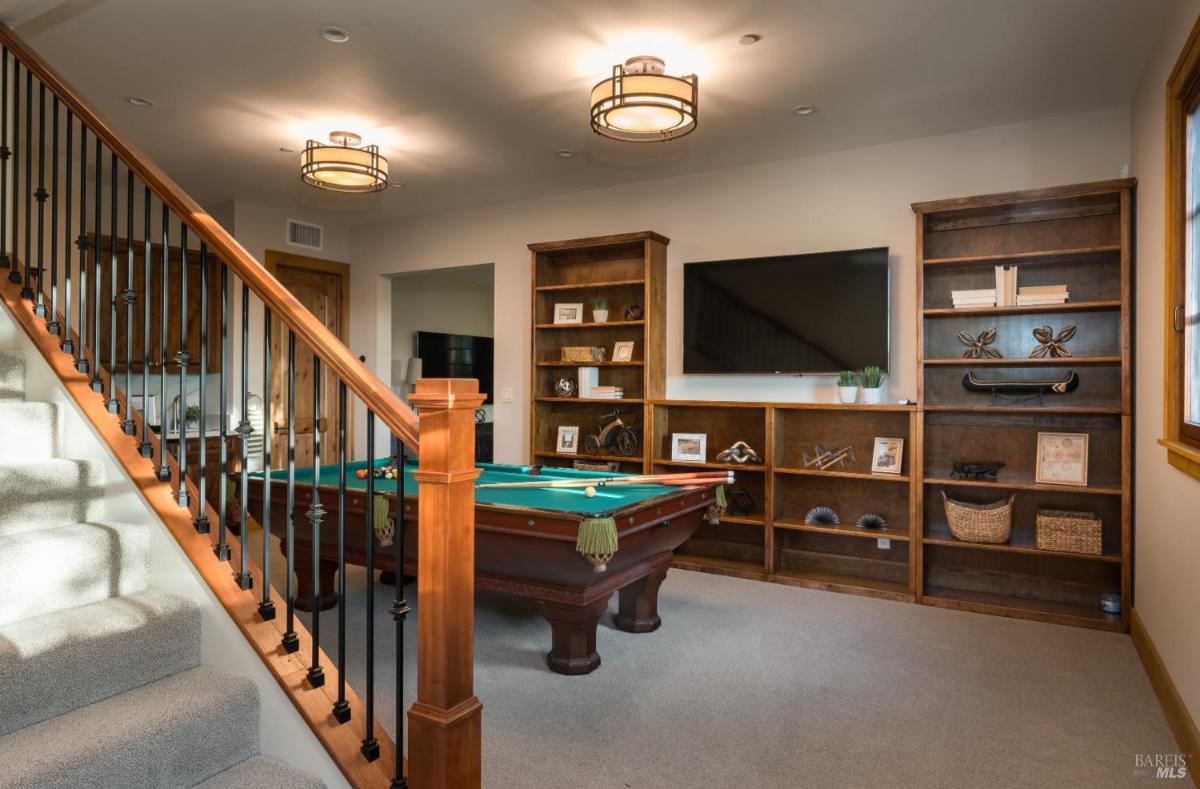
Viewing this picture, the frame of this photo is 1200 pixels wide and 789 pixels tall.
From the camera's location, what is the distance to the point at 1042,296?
4164 millimetres

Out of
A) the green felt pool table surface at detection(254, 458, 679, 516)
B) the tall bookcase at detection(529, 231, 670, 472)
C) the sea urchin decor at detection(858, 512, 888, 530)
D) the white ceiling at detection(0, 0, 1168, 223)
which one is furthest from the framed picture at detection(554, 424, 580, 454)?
the sea urchin decor at detection(858, 512, 888, 530)

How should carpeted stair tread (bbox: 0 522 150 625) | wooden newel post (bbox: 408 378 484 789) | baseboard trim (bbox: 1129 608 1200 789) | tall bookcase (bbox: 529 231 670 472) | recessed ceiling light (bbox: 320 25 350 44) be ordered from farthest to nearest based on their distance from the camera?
tall bookcase (bbox: 529 231 670 472)
recessed ceiling light (bbox: 320 25 350 44)
baseboard trim (bbox: 1129 608 1200 789)
carpeted stair tread (bbox: 0 522 150 625)
wooden newel post (bbox: 408 378 484 789)

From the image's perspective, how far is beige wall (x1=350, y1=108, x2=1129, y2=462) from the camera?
4.38 metres

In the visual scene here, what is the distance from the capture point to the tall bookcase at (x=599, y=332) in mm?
5383

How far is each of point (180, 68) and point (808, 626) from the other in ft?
13.6

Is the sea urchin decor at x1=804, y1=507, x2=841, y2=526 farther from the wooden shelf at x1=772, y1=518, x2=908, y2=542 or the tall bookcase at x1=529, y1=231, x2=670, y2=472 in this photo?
the tall bookcase at x1=529, y1=231, x2=670, y2=472

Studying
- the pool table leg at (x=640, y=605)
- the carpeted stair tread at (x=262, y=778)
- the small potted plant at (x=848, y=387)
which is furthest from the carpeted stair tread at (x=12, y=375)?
the small potted plant at (x=848, y=387)

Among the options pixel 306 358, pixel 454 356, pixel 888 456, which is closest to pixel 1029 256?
pixel 888 456

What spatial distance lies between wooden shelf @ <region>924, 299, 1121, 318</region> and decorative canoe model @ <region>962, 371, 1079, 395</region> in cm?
37

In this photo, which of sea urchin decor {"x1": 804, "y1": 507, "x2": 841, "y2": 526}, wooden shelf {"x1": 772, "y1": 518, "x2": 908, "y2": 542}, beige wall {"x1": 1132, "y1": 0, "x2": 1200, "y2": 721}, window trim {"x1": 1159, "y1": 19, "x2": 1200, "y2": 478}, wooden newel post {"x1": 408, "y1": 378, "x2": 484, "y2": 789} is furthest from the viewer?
sea urchin decor {"x1": 804, "y1": 507, "x2": 841, "y2": 526}

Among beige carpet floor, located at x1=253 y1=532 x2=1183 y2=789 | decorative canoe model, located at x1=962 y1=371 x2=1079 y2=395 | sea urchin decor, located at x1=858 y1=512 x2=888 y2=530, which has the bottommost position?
beige carpet floor, located at x1=253 y1=532 x2=1183 y2=789

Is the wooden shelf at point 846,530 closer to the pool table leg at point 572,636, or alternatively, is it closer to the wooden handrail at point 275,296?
the pool table leg at point 572,636

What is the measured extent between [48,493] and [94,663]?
0.62m

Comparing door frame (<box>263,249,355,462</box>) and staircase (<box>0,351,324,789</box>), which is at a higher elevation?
door frame (<box>263,249,355,462</box>)
